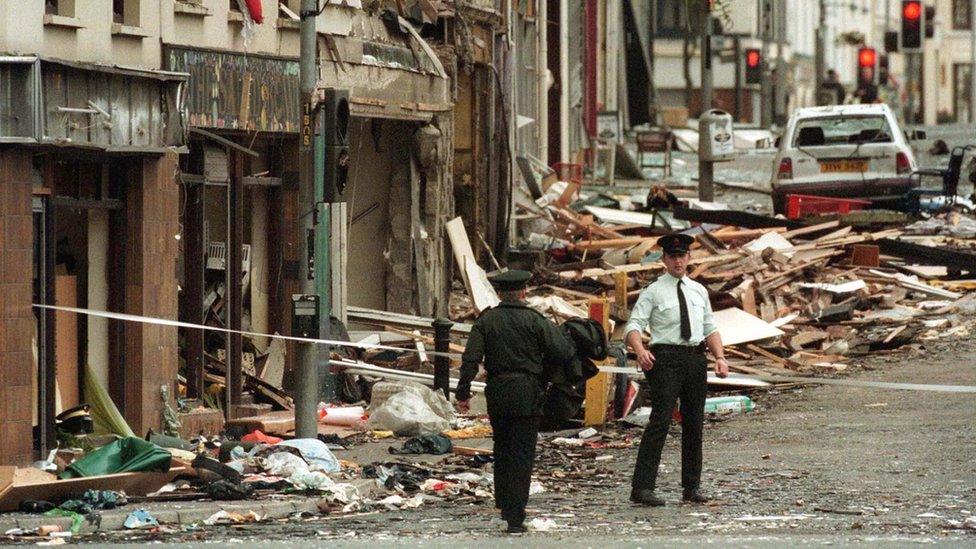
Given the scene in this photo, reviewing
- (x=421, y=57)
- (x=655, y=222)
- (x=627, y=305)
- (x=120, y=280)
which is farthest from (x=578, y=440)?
(x=655, y=222)

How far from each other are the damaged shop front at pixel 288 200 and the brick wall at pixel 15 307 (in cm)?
195

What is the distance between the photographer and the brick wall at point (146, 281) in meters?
16.9

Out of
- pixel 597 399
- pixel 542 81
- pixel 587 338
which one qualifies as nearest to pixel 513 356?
pixel 587 338

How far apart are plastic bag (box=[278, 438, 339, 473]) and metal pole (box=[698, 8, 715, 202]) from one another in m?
20.9

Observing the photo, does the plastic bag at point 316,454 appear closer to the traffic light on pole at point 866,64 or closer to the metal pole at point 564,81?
the metal pole at point 564,81

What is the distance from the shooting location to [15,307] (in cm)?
1510

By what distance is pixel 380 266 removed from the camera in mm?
23719

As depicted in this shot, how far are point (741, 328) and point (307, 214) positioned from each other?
7371mm

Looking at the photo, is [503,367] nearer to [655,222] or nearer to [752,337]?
[752,337]

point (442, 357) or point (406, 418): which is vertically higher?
point (442, 357)

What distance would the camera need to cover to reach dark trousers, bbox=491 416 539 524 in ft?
41.0

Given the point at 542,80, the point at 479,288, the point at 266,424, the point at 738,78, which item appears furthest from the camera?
the point at 738,78

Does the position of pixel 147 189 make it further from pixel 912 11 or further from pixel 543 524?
pixel 912 11

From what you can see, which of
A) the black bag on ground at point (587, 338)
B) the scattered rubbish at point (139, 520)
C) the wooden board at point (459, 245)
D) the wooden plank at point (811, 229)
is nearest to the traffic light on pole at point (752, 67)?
the wooden plank at point (811, 229)
